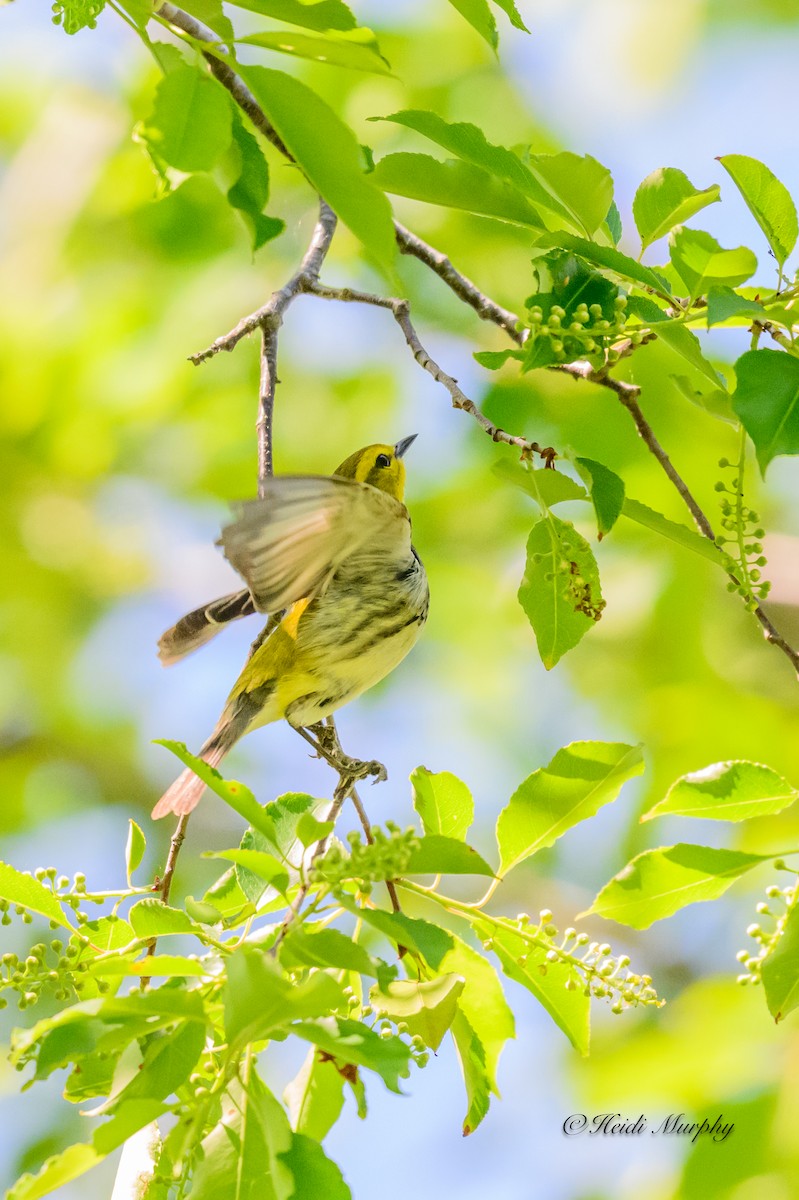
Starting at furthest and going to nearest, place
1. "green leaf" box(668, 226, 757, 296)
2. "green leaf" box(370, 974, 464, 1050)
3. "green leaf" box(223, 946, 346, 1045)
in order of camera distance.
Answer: "green leaf" box(668, 226, 757, 296)
"green leaf" box(370, 974, 464, 1050)
"green leaf" box(223, 946, 346, 1045)

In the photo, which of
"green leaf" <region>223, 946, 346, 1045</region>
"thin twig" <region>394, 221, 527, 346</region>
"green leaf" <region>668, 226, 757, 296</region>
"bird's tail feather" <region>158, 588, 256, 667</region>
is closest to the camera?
"green leaf" <region>223, 946, 346, 1045</region>

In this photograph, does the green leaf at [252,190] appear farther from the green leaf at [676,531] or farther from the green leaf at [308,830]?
the green leaf at [308,830]

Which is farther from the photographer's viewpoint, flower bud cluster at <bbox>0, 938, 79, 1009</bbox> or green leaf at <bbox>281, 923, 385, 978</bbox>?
flower bud cluster at <bbox>0, 938, 79, 1009</bbox>

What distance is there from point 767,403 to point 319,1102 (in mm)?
1220

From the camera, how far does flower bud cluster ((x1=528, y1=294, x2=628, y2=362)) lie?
5.43 ft

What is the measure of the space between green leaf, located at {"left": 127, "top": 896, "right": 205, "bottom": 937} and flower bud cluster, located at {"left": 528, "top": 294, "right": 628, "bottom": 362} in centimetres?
94

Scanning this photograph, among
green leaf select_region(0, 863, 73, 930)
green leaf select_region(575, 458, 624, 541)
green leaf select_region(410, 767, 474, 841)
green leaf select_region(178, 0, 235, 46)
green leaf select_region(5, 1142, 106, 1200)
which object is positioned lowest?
green leaf select_region(410, 767, 474, 841)

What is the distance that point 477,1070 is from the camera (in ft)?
5.91

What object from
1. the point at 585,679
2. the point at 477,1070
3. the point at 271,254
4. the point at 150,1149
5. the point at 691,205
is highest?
the point at 271,254

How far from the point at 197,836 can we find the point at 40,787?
3.34 ft

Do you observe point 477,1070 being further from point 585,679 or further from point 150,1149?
point 585,679

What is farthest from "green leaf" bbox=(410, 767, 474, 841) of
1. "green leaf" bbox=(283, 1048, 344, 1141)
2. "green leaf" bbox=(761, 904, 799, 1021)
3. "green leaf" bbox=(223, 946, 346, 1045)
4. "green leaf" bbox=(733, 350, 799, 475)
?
"green leaf" bbox=(733, 350, 799, 475)

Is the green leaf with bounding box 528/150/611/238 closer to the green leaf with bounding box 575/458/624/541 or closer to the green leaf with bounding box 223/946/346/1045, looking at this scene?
the green leaf with bounding box 575/458/624/541

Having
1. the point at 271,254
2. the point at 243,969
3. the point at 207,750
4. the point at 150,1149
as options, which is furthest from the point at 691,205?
the point at 271,254
